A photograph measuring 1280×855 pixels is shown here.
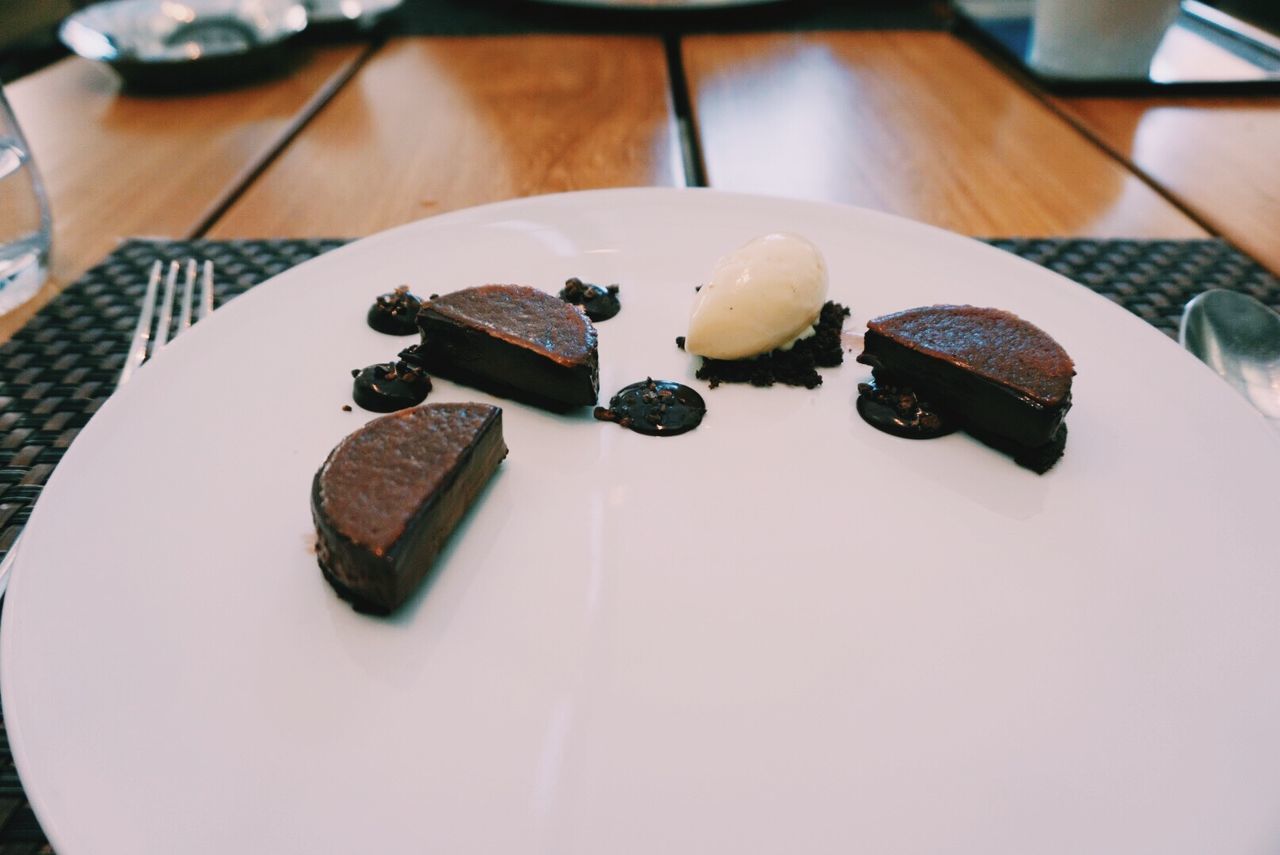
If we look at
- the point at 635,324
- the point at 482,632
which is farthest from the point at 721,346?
the point at 482,632

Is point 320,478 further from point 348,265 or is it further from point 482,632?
point 348,265

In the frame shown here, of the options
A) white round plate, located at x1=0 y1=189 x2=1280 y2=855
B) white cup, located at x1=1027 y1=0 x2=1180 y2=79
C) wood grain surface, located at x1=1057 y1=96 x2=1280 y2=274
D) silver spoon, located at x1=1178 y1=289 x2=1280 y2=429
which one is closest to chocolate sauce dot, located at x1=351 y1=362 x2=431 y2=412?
white round plate, located at x1=0 y1=189 x2=1280 y2=855

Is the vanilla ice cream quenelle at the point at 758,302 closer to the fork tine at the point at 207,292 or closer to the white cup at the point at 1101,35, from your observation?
the fork tine at the point at 207,292

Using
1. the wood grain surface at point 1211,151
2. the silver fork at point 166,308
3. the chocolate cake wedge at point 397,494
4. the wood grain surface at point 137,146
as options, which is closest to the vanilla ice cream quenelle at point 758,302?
the chocolate cake wedge at point 397,494

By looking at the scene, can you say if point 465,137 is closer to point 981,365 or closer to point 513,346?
point 513,346

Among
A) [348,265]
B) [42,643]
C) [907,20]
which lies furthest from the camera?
[907,20]

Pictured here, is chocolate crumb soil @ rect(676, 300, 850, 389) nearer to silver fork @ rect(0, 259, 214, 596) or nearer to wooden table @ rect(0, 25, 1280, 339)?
wooden table @ rect(0, 25, 1280, 339)
